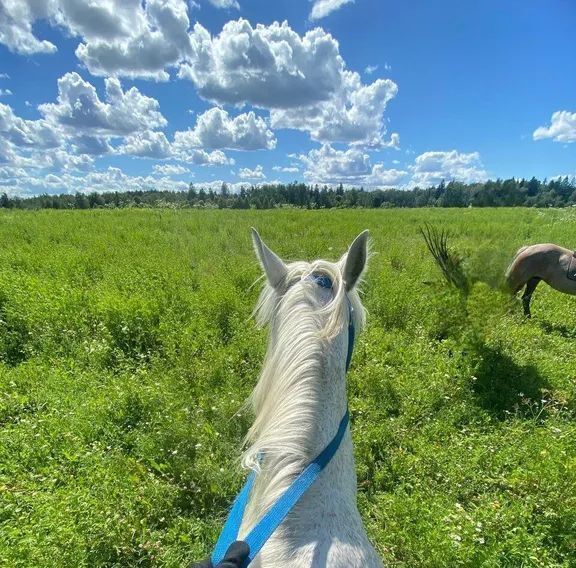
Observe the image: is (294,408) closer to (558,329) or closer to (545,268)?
(545,268)

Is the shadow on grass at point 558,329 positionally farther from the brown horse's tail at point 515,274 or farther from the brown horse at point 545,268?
the brown horse's tail at point 515,274

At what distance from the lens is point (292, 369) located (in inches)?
50.7

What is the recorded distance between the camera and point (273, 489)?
1.17 meters

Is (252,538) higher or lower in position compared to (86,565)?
higher

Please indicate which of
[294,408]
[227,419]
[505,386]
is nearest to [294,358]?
[294,408]

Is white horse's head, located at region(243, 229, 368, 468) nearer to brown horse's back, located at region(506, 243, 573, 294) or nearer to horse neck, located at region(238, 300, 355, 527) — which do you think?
horse neck, located at region(238, 300, 355, 527)

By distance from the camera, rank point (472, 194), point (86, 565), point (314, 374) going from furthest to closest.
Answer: point (472, 194) < point (86, 565) < point (314, 374)

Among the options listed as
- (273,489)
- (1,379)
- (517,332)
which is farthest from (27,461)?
(517,332)

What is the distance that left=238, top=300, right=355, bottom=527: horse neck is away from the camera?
119 centimetres

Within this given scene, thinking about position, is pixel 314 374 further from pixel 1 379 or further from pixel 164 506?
pixel 1 379

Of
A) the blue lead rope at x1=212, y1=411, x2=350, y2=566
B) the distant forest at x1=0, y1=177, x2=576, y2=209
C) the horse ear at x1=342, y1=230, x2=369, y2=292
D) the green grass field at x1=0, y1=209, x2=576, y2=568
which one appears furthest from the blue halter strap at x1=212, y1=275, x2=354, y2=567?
the distant forest at x1=0, y1=177, x2=576, y2=209

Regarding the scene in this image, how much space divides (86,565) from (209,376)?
214 cm

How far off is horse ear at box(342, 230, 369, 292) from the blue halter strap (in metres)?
0.52

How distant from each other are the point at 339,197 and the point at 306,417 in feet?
254
